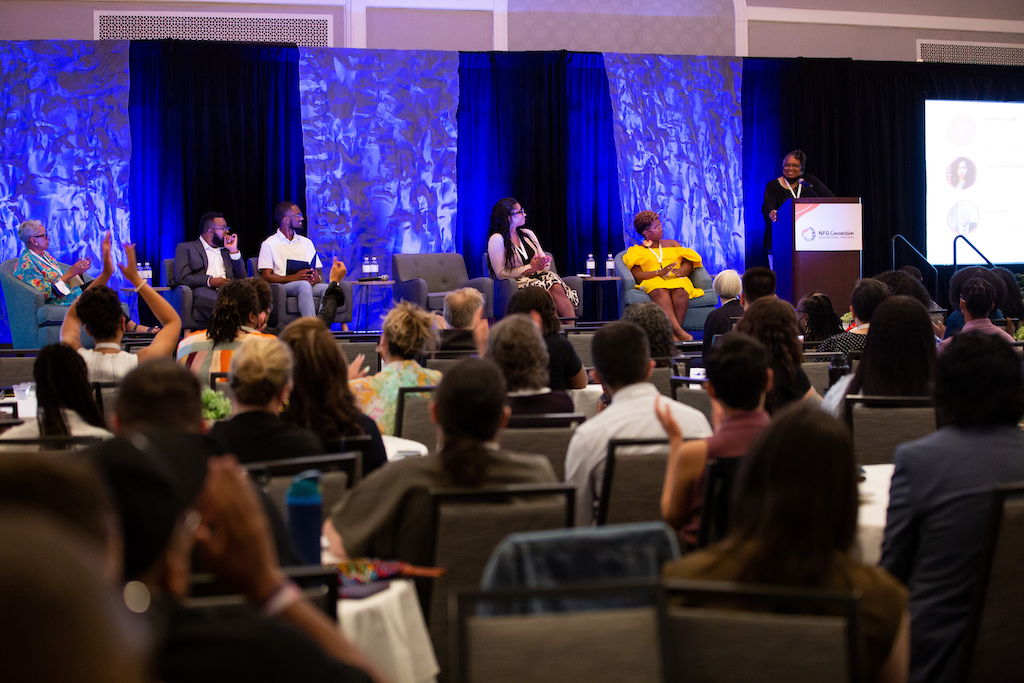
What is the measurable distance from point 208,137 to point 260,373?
25.8ft

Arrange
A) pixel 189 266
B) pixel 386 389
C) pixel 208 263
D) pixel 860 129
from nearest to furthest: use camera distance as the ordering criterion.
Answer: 1. pixel 386 389
2. pixel 189 266
3. pixel 208 263
4. pixel 860 129

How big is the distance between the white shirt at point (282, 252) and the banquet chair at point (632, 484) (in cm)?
693

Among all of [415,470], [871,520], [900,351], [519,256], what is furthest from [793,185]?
[415,470]

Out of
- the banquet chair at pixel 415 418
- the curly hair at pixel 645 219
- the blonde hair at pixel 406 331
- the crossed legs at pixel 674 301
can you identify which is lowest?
the banquet chair at pixel 415 418

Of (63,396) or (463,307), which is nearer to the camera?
(63,396)

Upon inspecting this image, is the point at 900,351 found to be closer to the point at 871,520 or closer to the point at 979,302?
the point at 871,520

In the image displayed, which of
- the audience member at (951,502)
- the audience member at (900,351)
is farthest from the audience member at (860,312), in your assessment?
the audience member at (951,502)

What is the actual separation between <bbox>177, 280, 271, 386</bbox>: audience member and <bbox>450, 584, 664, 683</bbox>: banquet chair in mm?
3179

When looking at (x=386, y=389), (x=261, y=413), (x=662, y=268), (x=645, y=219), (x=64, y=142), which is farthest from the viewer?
(x=64, y=142)

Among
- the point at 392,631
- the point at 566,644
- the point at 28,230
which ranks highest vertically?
the point at 28,230

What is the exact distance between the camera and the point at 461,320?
5211mm

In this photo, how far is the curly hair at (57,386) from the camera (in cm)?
299

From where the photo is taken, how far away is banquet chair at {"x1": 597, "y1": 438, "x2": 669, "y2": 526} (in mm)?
2572

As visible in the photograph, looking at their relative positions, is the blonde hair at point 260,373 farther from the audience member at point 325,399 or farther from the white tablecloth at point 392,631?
the white tablecloth at point 392,631
